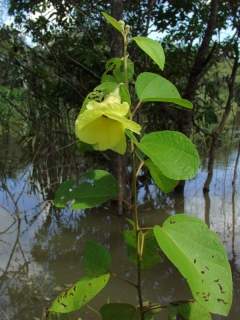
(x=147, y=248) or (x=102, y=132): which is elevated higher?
(x=102, y=132)

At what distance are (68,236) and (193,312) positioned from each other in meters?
3.63

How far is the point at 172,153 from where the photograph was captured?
830 mm

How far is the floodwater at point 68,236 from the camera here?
10.7ft

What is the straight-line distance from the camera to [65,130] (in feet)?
18.5

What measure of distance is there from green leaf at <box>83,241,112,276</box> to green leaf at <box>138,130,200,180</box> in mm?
269

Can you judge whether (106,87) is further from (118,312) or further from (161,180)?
(118,312)

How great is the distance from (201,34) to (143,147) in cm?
497

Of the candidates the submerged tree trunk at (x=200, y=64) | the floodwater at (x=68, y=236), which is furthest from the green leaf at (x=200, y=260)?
the submerged tree trunk at (x=200, y=64)

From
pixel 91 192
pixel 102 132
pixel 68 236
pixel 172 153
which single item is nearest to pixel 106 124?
pixel 102 132

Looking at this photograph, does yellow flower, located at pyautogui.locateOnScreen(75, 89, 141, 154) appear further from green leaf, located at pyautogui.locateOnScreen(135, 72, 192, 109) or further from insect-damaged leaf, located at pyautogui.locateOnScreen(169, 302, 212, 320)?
insect-damaged leaf, located at pyautogui.locateOnScreen(169, 302, 212, 320)

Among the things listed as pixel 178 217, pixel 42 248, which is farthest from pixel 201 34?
pixel 178 217

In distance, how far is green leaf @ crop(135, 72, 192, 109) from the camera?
35.9 inches

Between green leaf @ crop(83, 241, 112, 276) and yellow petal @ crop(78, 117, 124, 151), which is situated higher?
yellow petal @ crop(78, 117, 124, 151)

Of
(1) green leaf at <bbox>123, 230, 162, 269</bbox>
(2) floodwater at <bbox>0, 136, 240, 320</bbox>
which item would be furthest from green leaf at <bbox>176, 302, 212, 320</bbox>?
(2) floodwater at <bbox>0, 136, 240, 320</bbox>
